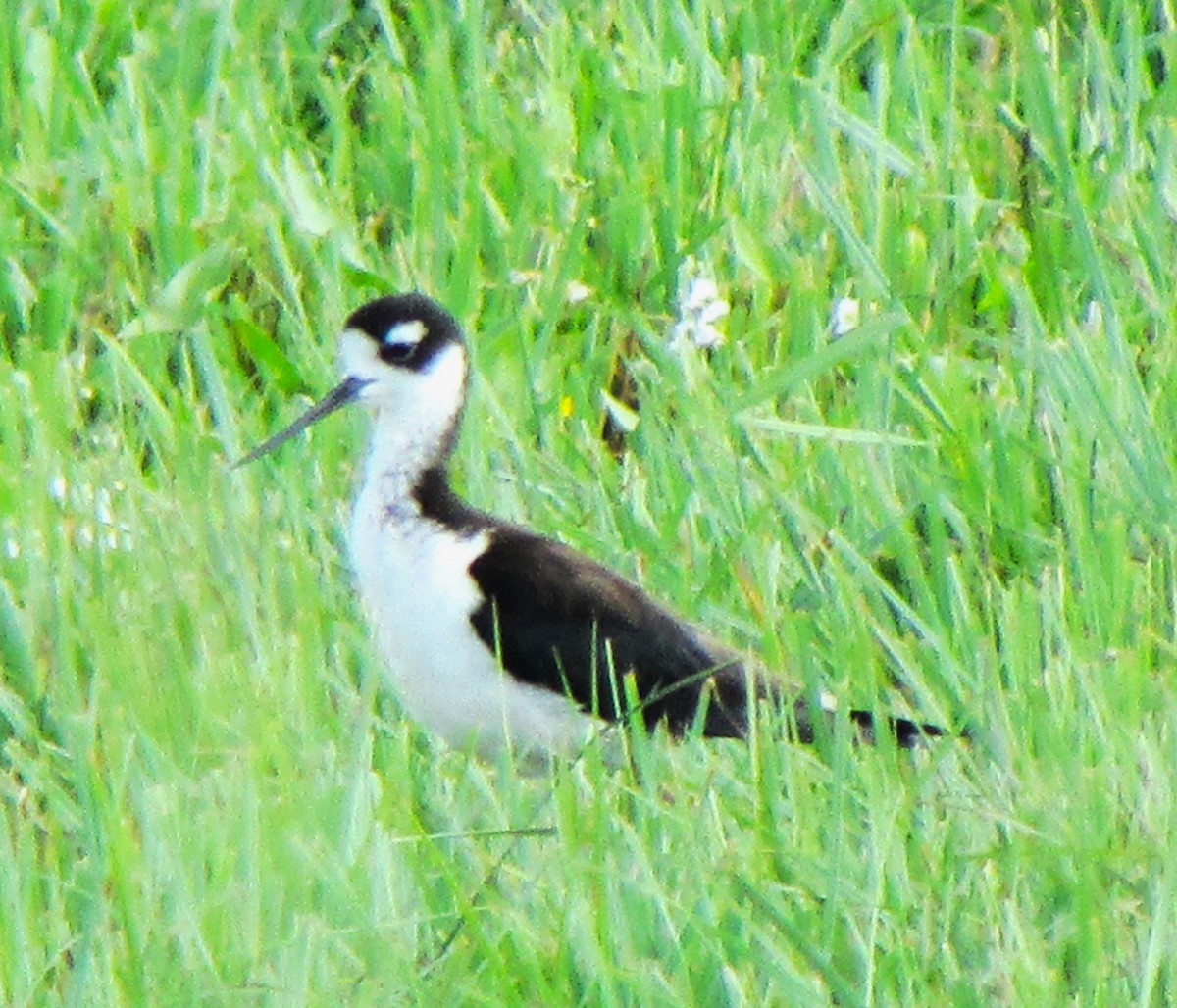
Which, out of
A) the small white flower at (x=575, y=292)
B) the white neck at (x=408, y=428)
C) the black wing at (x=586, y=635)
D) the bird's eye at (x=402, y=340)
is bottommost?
the black wing at (x=586, y=635)

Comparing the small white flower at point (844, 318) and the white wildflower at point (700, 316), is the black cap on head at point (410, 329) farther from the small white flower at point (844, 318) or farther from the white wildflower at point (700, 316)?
the small white flower at point (844, 318)

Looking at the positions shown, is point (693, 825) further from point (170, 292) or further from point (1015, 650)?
point (170, 292)

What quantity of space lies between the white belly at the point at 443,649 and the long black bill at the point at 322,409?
318mm

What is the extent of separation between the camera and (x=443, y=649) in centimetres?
408

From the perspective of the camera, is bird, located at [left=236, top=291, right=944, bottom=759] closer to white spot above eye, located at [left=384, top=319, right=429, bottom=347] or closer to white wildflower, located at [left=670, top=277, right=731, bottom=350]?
white spot above eye, located at [left=384, top=319, right=429, bottom=347]

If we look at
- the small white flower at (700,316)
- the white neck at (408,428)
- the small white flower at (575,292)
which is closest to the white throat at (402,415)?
the white neck at (408,428)

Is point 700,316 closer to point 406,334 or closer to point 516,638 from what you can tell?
point 406,334

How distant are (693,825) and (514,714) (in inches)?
28.2

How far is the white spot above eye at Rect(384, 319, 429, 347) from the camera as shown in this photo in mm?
4434

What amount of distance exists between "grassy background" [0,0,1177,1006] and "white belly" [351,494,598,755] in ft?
0.21

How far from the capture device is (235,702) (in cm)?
379

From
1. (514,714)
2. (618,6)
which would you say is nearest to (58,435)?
(514,714)

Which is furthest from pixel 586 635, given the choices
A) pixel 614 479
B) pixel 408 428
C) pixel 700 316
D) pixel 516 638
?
pixel 700 316

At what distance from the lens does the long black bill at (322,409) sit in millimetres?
4504
